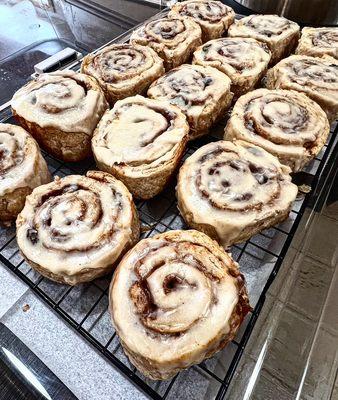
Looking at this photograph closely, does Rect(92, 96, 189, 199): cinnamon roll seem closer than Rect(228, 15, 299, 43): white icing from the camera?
Yes

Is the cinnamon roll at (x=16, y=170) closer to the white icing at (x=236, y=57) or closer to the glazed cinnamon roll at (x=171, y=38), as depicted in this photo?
the glazed cinnamon roll at (x=171, y=38)

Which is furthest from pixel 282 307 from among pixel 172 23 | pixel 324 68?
pixel 172 23

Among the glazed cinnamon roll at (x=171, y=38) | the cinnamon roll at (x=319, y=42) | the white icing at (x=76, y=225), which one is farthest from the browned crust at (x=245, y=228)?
the cinnamon roll at (x=319, y=42)

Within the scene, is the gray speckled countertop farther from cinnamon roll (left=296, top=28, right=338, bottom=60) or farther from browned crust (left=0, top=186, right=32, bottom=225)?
cinnamon roll (left=296, top=28, right=338, bottom=60)

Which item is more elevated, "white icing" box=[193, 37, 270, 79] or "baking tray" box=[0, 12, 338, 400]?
"white icing" box=[193, 37, 270, 79]

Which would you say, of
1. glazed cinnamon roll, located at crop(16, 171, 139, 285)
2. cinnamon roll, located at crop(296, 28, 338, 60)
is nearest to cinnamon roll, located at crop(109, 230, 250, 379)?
glazed cinnamon roll, located at crop(16, 171, 139, 285)

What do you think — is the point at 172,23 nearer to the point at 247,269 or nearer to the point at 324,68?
the point at 324,68
